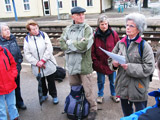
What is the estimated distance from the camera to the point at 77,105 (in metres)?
3.34

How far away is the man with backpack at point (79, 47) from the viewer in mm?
3096

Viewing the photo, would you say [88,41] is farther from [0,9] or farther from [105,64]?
[0,9]

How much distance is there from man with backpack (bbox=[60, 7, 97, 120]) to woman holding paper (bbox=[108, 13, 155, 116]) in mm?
684

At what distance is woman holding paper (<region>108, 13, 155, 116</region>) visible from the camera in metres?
2.40

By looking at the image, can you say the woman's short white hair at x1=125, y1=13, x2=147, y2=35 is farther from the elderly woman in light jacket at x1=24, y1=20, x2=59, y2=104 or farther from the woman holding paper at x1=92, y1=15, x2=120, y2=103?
the elderly woman in light jacket at x1=24, y1=20, x2=59, y2=104

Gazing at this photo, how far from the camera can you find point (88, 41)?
3.08 metres

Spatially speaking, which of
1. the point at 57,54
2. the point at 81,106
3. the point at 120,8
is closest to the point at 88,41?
the point at 81,106

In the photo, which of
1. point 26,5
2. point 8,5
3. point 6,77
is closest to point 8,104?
point 6,77

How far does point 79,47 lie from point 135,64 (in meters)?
1.05

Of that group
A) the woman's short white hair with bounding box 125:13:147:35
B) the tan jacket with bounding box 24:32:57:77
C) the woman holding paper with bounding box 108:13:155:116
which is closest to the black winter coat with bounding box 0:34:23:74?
the tan jacket with bounding box 24:32:57:77

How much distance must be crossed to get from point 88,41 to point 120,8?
20.8 meters

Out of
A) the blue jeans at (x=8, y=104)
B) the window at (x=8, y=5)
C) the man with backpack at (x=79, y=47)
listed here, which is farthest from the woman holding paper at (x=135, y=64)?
the window at (x=8, y=5)

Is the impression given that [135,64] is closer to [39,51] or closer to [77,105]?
[77,105]

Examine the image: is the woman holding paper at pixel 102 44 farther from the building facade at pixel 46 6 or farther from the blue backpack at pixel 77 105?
the building facade at pixel 46 6
